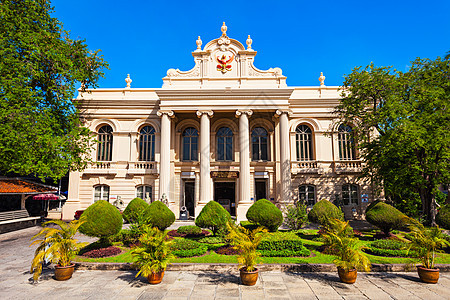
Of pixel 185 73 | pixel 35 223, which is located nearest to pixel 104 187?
pixel 35 223

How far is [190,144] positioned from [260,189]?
7900mm

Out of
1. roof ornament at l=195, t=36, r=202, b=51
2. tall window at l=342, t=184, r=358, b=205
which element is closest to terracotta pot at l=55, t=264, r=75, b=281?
roof ornament at l=195, t=36, r=202, b=51

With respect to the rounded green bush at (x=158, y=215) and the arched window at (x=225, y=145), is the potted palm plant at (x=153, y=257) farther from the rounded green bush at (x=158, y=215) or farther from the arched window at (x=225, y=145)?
the arched window at (x=225, y=145)

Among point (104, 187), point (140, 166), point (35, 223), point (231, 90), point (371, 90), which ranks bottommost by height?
point (35, 223)

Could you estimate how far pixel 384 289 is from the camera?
7.61m

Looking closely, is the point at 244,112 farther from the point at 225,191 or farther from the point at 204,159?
the point at 225,191

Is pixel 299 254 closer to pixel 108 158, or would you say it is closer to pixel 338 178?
pixel 338 178

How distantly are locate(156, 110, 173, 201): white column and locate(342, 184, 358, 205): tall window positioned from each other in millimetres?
15705

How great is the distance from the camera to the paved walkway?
716 cm

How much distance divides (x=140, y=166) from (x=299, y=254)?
18.1m

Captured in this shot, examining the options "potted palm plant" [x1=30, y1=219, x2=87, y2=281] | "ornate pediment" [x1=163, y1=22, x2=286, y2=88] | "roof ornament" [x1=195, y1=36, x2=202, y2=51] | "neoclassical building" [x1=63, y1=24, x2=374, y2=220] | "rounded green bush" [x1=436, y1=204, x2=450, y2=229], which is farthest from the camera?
"roof ornament" [x1=195, y1=36, x2=202, y2=51]

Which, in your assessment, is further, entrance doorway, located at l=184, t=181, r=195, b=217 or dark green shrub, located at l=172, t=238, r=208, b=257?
entrance doorway, located at l=184, t=181, r=195, b=217

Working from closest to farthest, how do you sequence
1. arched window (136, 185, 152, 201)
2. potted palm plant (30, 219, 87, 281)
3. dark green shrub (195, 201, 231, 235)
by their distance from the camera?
potted palm plant (30, 219, 87, 281)
dark green shrub (195, 201, 231, 235)
arched window (136, 185, 152, 201)

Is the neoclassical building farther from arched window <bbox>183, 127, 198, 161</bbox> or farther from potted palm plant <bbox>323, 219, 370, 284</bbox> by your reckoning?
potted palm plant <bbox>323, 219, 370, 284</bbox>
